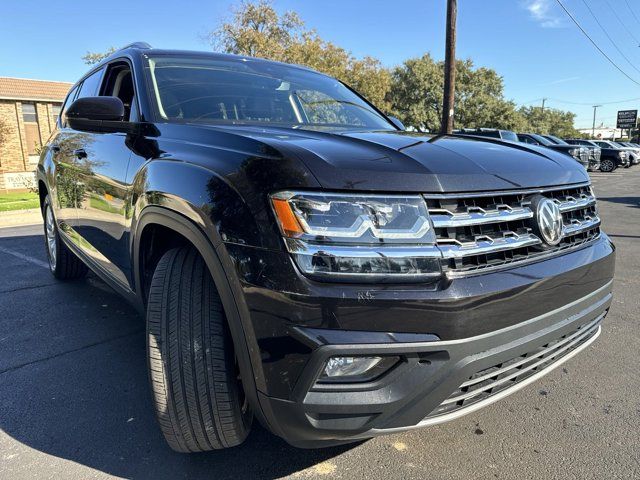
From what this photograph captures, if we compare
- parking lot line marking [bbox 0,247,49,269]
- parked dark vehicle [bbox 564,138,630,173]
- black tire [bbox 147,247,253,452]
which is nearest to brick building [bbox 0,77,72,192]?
parking lot line marking [bbox 0,247,49,269]

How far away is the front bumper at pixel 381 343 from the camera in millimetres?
1460

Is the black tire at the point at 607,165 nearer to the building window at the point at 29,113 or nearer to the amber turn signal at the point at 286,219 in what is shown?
the amber turn signal at the point at 286,219

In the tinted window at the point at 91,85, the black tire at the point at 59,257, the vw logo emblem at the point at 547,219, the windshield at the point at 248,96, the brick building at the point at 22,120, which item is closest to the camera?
the vw logo emblem at the point at 547,219

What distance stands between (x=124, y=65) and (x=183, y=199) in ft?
5.75

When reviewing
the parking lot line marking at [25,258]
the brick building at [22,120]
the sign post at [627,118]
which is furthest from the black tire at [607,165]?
the sign post at [627,118]

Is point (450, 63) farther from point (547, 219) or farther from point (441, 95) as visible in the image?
point (441, 95)

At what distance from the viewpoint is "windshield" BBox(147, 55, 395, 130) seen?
8.58 ft

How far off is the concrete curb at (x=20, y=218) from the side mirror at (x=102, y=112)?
9.07m

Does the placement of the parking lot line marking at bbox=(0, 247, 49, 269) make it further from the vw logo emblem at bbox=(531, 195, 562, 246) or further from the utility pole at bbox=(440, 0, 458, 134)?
the utility pole at bbox=(440, 0, 458, 134)

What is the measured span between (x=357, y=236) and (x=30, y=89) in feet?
107

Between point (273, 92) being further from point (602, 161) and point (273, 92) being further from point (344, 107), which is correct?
point (602, 161)

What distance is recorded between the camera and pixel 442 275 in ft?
5.07

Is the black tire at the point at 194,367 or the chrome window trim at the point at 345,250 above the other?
the chrome window trim at the point at 345,250

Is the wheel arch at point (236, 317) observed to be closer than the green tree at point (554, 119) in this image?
Yes
